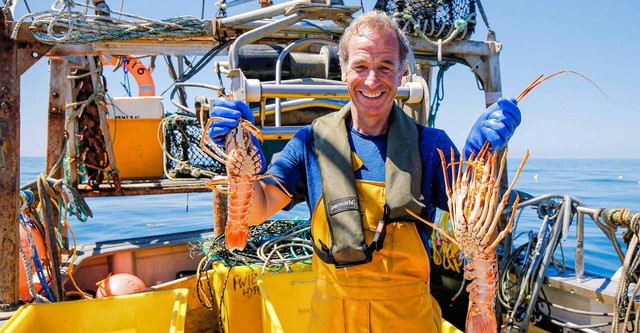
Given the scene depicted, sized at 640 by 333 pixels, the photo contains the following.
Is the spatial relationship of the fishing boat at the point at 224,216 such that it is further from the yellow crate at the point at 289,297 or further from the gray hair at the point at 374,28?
the gray hair at the point at 374,28

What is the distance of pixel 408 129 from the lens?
2.10m

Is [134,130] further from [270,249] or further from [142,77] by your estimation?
[270,249]

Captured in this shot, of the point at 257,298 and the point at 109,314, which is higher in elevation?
the point at 109,314

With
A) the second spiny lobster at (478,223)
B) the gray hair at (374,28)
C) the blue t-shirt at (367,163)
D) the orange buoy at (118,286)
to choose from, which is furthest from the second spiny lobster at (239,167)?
the orange buoy at (118,286)

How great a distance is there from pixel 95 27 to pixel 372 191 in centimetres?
345

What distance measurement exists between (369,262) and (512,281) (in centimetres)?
293

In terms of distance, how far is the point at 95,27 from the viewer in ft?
14.1

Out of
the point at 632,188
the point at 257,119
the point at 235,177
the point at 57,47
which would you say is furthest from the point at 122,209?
the point at 632,188

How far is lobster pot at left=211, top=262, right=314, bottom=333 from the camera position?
146 inches

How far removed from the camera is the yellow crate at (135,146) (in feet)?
24.6

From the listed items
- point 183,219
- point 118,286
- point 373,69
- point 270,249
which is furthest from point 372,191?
point 183,219

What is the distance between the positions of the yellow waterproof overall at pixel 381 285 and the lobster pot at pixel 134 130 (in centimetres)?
617

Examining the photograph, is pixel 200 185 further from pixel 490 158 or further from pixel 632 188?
pixel 632 188

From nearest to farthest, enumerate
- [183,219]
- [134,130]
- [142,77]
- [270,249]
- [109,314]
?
[109,314] → [270,249] → [134,130] → [142,77] → [183,219]
